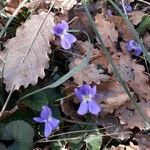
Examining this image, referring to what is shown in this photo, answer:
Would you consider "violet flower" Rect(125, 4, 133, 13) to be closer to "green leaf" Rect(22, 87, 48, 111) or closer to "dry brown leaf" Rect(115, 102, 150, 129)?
"dry brown leaf" Rect(115, 102, 150, 129)

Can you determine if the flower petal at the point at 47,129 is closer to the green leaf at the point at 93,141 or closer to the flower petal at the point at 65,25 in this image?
the green leaf at the point at 93,141

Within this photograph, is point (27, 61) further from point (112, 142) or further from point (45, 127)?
point (112, 142)

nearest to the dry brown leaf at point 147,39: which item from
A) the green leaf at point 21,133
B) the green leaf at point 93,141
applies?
the green leaf at point 93,141

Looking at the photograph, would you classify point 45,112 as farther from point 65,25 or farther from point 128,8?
point 128,8

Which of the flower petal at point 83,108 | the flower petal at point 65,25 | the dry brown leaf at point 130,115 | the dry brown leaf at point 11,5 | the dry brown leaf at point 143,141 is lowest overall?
the dry brown leaf at point 143,141

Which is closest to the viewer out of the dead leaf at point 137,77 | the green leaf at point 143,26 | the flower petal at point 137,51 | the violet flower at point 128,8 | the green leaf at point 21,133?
the green leaf at point 21,133

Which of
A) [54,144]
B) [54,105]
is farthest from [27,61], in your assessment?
[54,144]

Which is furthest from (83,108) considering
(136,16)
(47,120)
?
(136,16)
